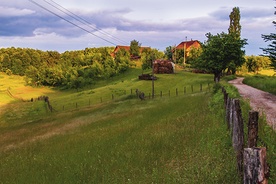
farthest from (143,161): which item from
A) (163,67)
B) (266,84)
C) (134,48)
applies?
(134,48)

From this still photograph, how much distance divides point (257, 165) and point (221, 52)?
47.5 m

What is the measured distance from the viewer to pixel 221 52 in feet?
162

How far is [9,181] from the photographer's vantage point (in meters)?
11.7

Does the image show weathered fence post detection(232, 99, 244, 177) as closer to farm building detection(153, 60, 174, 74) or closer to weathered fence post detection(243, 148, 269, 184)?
weathered fence post detection(243, 148, 269, 184)

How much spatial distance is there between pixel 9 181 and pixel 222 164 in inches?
354

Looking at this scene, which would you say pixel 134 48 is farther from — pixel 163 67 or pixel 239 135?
pixel 239 135

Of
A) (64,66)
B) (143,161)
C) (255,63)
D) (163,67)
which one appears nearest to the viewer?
(143,161)

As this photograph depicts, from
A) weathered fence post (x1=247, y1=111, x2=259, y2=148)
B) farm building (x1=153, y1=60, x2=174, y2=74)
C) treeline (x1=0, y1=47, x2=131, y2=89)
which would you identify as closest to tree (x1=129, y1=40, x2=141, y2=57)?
treeline (x1=0, y1=47, x2=131, y2=89)

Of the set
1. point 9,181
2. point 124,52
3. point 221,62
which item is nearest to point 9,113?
point 221,62

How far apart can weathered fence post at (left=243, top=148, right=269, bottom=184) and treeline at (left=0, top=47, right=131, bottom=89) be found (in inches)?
4269

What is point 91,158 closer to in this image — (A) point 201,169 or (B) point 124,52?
(A) point 201,169

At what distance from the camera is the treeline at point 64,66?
4686 inches

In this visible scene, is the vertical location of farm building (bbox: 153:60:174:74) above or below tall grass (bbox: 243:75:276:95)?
above

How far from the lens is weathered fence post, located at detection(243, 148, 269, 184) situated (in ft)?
14.6
